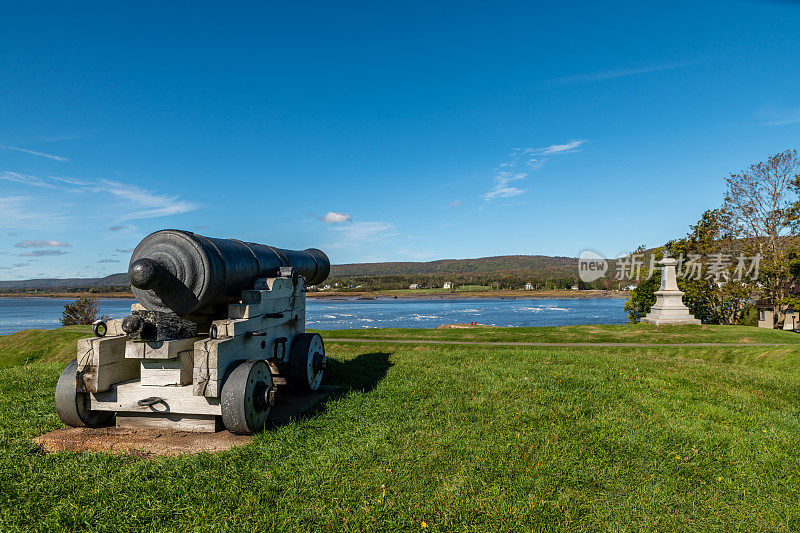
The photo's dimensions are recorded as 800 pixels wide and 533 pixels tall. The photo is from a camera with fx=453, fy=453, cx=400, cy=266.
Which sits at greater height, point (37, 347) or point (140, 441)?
point (140, 441)

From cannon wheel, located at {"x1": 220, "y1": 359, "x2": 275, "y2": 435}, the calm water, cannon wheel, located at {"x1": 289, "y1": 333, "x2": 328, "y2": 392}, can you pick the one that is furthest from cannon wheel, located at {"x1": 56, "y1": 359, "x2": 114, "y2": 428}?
the calm water

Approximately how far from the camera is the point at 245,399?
471cm

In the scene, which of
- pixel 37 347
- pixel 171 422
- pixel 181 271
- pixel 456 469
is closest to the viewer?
pixel 456 469

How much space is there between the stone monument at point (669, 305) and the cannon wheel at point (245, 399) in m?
20.1

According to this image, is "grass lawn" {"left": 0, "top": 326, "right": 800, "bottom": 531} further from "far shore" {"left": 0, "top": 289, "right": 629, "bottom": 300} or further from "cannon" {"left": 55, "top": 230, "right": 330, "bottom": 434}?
"far shore" {"left": 0, "top": 289, "right": 629, "bottom": 300}

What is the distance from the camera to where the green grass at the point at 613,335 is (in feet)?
51.6

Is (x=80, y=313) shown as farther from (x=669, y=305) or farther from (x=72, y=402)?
(x=669, y=305)

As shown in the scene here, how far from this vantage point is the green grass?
15.7m

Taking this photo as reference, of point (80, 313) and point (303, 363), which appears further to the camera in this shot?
point (80, 313)

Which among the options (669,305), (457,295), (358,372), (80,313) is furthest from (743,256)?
(457,295)

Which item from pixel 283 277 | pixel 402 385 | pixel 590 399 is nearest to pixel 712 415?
pixel 590 399

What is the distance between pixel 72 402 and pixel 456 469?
426 centimetres

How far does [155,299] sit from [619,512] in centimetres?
481

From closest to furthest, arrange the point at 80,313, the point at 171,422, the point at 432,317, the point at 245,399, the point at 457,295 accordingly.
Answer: the point at 245,399
the point at 171,422
the point at 80,313
the point at 432,317
the point at 457,295
